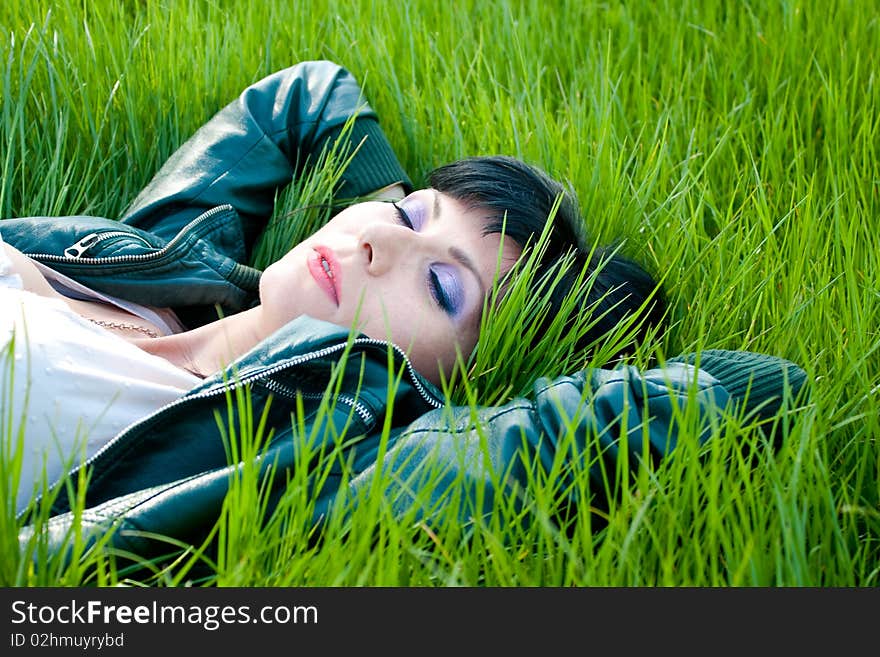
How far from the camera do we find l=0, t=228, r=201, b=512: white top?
1.41m

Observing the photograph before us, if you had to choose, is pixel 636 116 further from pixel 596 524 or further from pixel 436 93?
pixel 596 524

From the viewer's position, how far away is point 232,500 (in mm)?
1156

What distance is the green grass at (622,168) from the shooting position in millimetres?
1191

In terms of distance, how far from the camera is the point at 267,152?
2.25 metres

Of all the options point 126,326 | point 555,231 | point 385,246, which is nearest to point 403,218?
point 385,246

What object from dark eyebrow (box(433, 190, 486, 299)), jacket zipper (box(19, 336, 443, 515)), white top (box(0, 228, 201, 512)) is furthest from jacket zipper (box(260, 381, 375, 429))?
dark eyebrow (box(433, 190, 486, 299))

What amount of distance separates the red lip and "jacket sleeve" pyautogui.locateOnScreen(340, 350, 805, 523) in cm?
34

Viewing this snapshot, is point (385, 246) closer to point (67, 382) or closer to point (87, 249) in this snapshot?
point (67, 382)

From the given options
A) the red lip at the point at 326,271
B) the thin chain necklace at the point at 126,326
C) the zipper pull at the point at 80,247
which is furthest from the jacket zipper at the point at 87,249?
the red lip at the point at 326,271

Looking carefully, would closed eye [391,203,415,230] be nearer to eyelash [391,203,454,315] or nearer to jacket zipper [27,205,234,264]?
eyelash [391,203,454,315]

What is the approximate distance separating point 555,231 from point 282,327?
0.55m

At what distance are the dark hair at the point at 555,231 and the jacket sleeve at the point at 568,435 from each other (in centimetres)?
29
